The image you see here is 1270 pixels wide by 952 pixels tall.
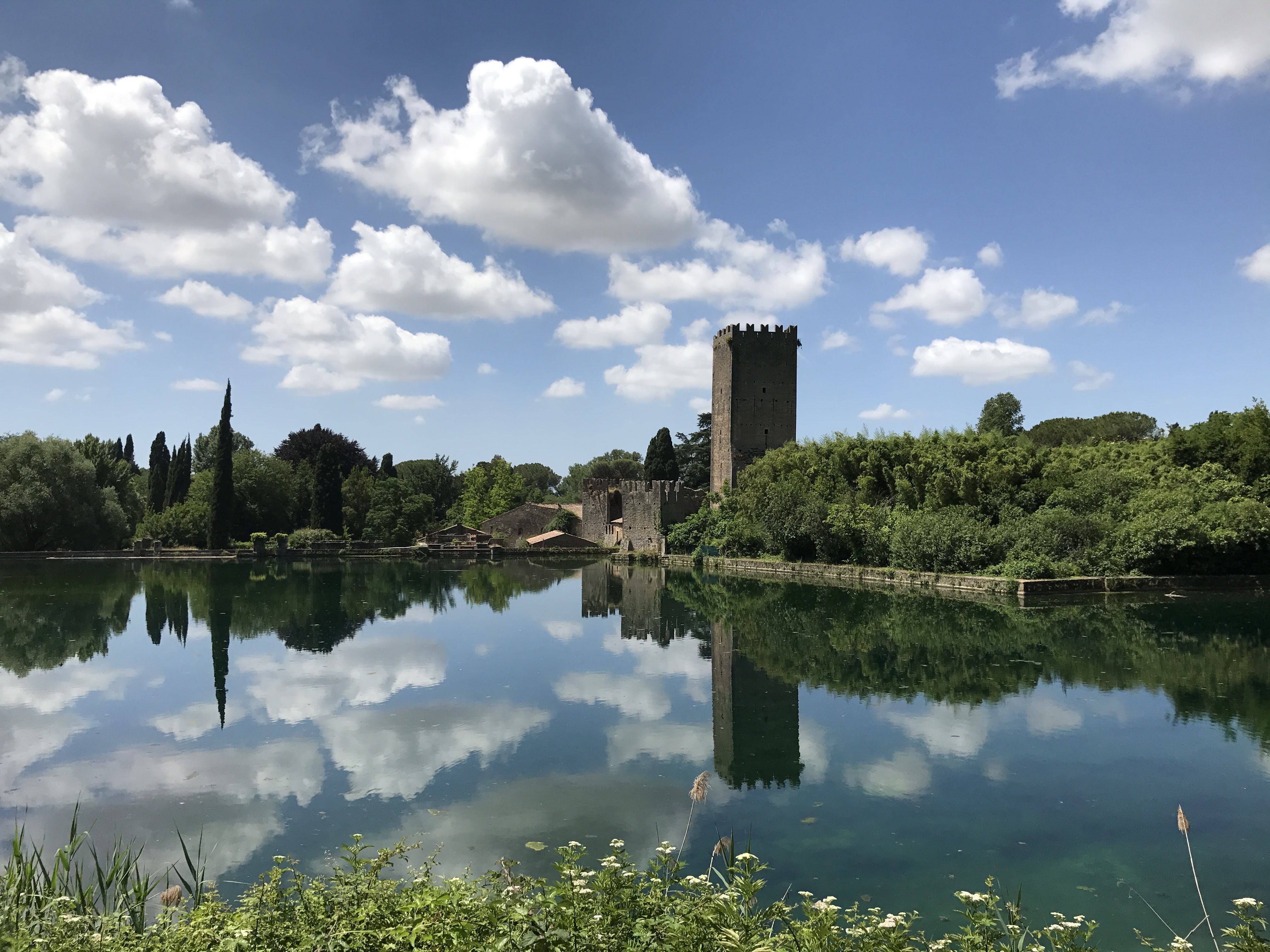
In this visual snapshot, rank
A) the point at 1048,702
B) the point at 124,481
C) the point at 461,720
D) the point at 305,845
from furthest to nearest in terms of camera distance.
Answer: the point at 124,481
the point at 1048,702
the point at 461,720
the point at 305,845

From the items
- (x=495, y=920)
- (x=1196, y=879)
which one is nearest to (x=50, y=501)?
(x=495, y=920)

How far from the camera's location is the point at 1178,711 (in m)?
9.62

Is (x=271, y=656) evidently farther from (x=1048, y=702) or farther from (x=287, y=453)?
(x=287, y=453)

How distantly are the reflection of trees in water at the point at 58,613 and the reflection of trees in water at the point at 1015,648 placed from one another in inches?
426

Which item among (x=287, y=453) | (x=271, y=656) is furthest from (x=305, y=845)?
(x=287, y=453)

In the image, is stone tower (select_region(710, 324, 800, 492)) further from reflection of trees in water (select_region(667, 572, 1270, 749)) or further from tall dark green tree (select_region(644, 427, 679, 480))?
reflection of trees in water (select_region(667, 572, 1270, 749))

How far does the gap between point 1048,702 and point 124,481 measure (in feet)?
142

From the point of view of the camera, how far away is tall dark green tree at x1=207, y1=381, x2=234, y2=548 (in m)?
36.2

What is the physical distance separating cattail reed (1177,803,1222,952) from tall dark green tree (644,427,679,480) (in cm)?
3996

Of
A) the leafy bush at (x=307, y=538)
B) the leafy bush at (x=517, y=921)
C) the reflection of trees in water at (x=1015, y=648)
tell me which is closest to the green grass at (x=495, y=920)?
the leafy bush at (x=517, y=921)

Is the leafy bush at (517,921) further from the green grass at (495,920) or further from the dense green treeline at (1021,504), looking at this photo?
the dense green treeline at (1021,504)

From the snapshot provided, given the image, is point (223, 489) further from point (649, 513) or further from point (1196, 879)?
point (1196, 879)

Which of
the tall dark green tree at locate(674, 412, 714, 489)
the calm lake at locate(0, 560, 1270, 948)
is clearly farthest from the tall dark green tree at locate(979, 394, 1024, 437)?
the calm lake at locate(0, 560, 1270, 948)

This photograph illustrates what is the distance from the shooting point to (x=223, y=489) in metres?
36.5
